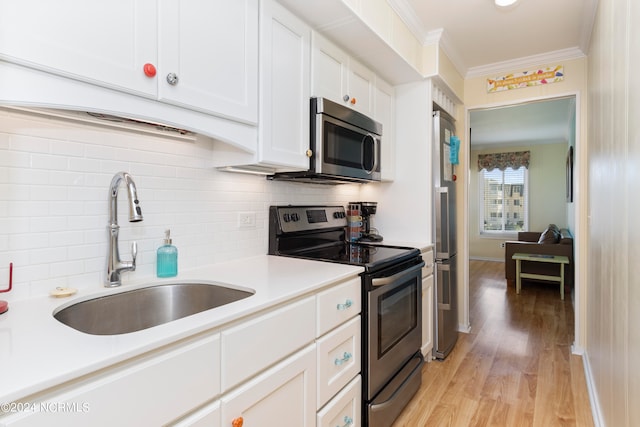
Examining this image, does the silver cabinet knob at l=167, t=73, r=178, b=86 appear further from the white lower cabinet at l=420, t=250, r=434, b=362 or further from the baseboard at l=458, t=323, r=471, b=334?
the baseboard at l=458, t=323, r=471, b=334

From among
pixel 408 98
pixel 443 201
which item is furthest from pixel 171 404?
pixel 408 98

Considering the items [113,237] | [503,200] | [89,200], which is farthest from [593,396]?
[503,200]

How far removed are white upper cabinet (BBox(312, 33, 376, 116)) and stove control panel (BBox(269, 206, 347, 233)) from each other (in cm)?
70

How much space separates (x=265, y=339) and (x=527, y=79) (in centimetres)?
322

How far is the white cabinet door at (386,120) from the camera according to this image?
8.29 feet

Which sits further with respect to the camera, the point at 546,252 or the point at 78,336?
the point at 546,252

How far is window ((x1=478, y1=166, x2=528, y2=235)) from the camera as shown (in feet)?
23.0

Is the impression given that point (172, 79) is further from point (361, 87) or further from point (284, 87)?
point (361, 87)

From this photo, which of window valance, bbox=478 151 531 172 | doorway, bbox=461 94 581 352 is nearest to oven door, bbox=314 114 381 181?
doorway, bbox=461 94 581 352

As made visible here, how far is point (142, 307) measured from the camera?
4.22ft

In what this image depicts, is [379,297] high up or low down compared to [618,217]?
down

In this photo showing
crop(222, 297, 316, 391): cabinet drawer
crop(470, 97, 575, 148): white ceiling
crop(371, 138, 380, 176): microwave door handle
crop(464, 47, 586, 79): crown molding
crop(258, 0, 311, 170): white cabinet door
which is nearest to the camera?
crop(222, 297, 316, 391): cabinet drawer

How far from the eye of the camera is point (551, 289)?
4977mm

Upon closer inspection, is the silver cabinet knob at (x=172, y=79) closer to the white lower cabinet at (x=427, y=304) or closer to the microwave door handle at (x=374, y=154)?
the microwave door handle at (x=374, y=154)
